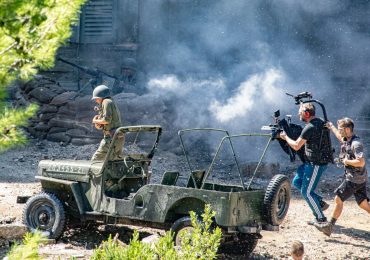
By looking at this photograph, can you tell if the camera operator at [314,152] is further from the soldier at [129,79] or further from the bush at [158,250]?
the soldier at [129,79]

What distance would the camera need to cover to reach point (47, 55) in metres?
2.25

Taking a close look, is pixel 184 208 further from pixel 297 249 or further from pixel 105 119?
pixel 105 119

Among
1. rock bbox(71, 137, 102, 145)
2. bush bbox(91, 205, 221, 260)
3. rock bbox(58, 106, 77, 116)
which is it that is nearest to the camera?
bush bbox(91, 205, 221, 260)

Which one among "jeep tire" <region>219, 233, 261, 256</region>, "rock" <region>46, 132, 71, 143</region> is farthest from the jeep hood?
"rock" <region>46, 132, 71, 143</region>

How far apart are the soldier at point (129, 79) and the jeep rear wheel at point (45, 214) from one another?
368 inches

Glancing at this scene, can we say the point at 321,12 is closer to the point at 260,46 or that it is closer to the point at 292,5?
the point at 292,5

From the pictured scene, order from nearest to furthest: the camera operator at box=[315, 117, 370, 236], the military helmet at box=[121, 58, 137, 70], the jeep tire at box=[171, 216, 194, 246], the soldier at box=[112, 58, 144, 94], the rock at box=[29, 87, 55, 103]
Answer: the jeep tire at box=[171, 216, 194, 246], the camera operator at box=[315, 117, 370, 236], the rock at box=[29, 87, 55, 103], the soldier at box=[112, 58, 144, 94], the military helmet at box=[121, 58, 137, 70]

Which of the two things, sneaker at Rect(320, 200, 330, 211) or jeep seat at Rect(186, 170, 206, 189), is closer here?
jeep seat at Rect(186, 170, 206, 189)

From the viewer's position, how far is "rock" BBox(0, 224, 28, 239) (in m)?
5.85

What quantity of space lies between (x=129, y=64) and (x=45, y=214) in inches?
433

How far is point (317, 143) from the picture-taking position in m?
6.96

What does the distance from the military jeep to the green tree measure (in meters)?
3.35

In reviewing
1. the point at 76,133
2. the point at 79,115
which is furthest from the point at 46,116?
the point at 76,133

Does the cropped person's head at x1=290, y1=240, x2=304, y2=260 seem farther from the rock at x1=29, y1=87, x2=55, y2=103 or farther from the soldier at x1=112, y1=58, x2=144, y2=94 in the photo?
the soldier at x1=112, y1=58, x2=144, y2=94
